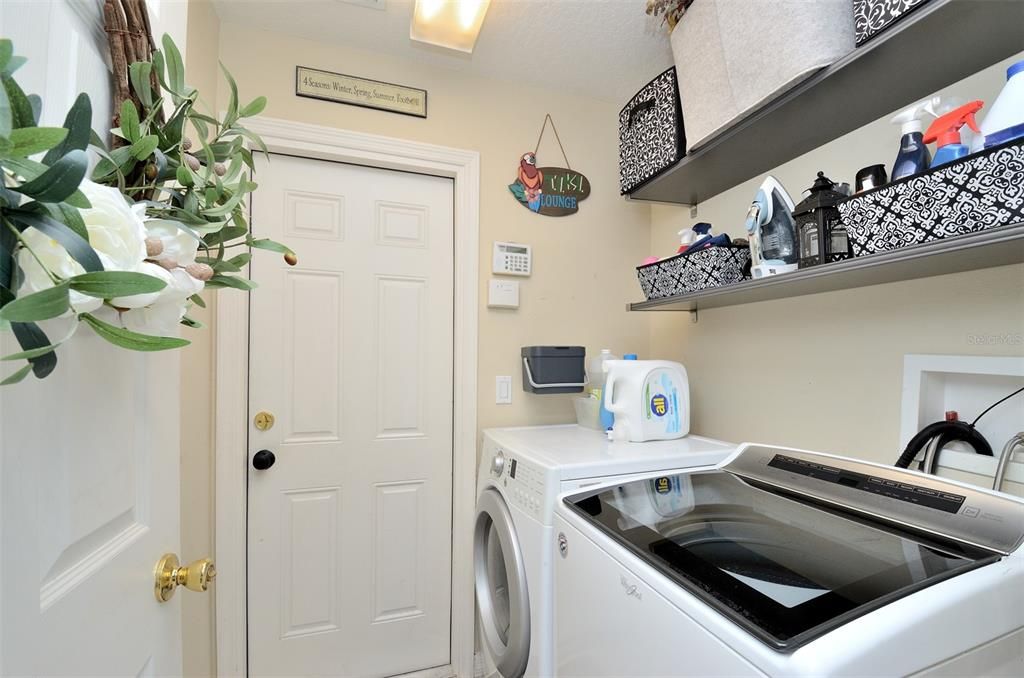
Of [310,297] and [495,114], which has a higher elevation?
[495,114]

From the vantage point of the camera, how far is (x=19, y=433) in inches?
15.7

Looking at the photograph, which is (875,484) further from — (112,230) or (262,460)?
(262,460)

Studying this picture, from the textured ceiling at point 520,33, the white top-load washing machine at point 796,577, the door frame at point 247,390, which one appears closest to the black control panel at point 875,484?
the white top-load washing machine at point 796,577

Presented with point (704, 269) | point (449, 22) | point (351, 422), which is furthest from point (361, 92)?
point (704, 269)

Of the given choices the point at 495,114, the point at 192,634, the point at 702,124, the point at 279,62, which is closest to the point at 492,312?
the point at 495,114

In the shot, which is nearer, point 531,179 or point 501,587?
point 501,587

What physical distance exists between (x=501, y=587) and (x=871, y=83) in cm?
187

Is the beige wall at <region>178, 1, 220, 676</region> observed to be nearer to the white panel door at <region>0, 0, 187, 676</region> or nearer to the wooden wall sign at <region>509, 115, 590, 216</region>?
the white panel door at <region>0, 0, 187, 676</region>

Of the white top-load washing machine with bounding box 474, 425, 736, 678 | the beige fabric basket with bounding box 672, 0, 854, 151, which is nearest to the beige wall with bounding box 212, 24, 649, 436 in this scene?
the white top-load washing machine with bounding box 474, 425, 736, 678

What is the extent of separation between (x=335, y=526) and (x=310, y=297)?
3.00 feet

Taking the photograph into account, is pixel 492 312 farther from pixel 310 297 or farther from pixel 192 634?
pixel 192 634

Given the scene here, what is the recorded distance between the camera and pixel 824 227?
3.50 feet

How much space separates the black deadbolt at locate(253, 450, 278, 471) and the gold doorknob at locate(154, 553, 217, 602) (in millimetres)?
982

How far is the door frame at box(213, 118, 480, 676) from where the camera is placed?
5.10 ft
